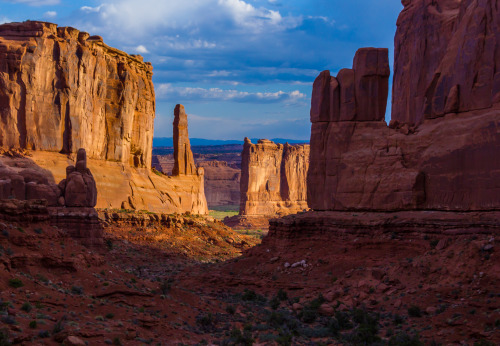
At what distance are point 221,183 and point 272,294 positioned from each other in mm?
126183

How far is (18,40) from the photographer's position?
147ft

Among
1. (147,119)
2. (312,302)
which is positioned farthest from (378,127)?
(147,119)

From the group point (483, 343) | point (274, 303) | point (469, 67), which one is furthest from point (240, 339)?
point (469, 67)

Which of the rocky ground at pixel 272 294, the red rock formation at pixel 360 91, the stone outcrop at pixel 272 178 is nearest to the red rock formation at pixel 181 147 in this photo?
the rocky ground at pixel 272 294

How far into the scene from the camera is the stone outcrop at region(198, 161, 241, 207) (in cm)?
15425

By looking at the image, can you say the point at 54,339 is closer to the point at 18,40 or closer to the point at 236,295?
the point at 236,295

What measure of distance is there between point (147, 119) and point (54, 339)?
48.2 meters

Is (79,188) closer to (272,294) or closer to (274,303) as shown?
(272,294)

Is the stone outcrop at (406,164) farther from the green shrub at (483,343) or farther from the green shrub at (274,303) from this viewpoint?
the green shrub at (483,343)

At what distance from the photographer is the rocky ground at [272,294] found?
17516 mm

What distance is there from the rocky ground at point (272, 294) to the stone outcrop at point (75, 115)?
11.1 m

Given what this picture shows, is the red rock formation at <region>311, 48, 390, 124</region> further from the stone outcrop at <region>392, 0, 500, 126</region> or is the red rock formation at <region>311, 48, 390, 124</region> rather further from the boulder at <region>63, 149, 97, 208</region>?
the boulder at <region>63, 149, 97, 208</region>

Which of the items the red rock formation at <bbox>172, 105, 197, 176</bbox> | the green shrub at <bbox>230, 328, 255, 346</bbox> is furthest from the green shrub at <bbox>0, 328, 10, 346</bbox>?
the red rock formation at <bbox>172, 105, 197, 176</bbox>

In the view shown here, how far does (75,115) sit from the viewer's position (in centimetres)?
4825
